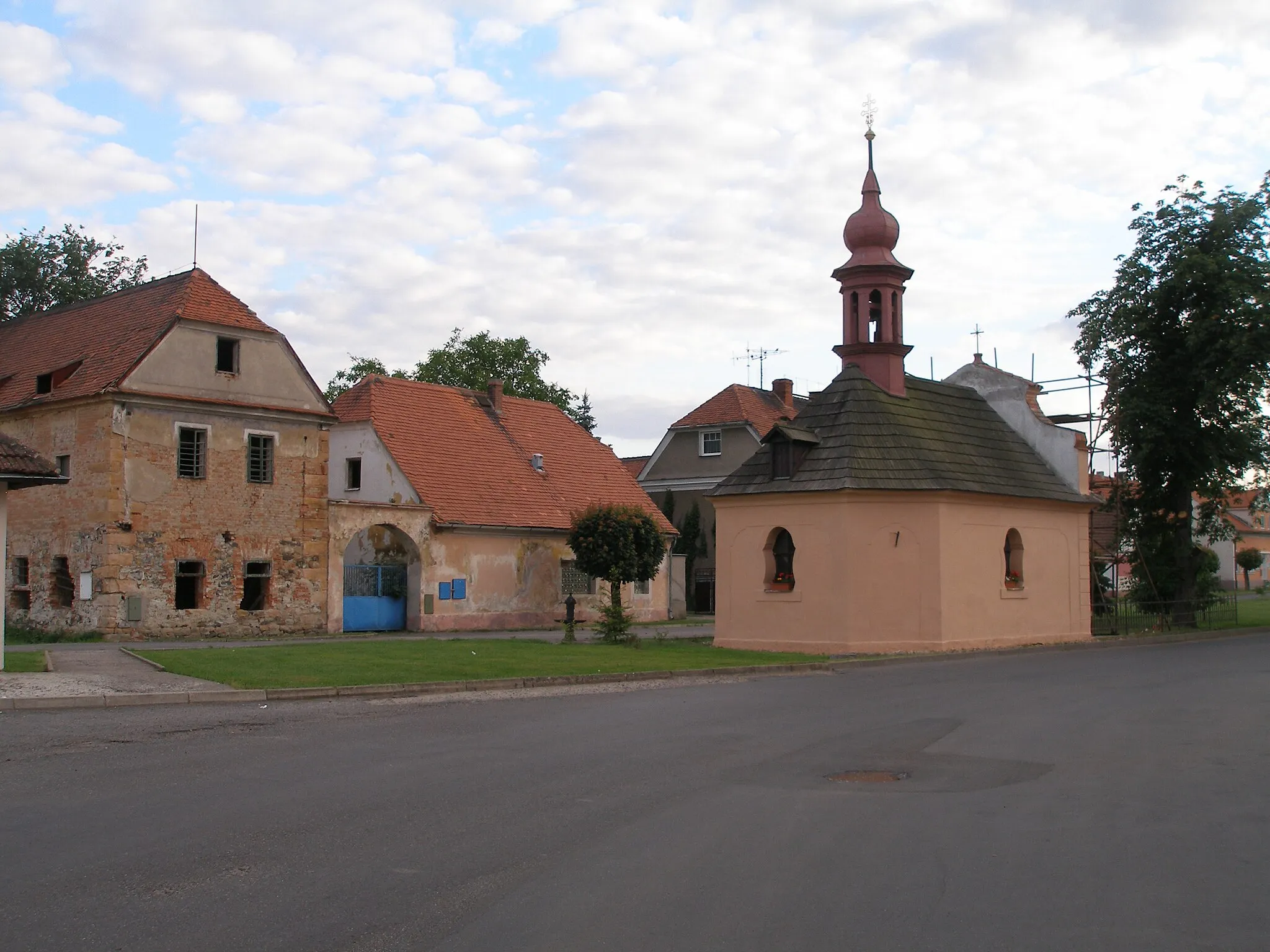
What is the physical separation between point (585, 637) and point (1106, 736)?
828 inches

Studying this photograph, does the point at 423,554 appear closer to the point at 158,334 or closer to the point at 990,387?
the point at 158,334

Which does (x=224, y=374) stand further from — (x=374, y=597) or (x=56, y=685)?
(x=56, y=685)

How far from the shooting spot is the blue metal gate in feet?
114

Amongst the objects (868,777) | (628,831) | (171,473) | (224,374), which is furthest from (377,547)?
(628,831)

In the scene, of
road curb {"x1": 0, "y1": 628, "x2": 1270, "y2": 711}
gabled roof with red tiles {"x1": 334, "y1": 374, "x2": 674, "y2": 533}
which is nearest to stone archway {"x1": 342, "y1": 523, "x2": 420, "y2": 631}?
gabled roof with red tiles {"x1": 334, "y1": 374, "x2": 674, "y2": 533}

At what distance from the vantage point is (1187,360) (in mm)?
39062

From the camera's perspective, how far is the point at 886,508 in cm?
2877

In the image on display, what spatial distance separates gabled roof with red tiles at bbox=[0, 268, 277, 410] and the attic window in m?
0.45

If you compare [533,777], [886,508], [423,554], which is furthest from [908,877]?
[423,554]

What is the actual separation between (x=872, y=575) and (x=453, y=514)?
13.7 m

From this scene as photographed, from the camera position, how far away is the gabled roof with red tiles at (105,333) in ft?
102

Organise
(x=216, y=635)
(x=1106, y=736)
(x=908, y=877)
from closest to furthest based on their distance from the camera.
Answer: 1. (x=908, y=877)
2. (x=1106, y=736)
3. (x=216, y=635)

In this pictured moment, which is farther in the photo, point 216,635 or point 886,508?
point 216,635

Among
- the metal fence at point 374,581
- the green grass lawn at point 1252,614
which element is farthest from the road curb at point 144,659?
the green grass lawn at point 1252,614
